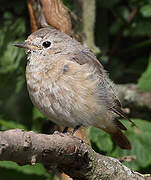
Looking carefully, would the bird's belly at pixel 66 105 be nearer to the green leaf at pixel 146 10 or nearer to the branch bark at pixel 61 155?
the branch bark at pixel 61 155

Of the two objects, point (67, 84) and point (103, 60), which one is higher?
point (67, 84)

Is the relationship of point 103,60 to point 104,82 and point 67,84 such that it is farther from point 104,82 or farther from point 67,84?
point 67,84

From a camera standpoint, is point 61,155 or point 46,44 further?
point 46,44

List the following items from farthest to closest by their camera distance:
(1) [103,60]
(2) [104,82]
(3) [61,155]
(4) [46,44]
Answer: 1. (1) [103,60]
2. (2) [104,82]
3. (4) [46,44]
4. (3) [61,155]

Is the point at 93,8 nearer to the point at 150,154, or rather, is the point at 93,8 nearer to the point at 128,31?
the point at 128,31

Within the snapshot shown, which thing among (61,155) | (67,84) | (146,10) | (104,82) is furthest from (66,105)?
(146,10)

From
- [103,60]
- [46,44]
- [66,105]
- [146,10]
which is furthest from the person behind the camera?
[103,60]

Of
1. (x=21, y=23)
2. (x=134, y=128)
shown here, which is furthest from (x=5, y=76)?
(x=134, y=128)
